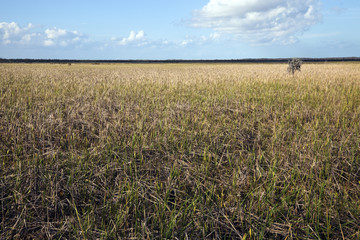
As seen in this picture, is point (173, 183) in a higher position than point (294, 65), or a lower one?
lower

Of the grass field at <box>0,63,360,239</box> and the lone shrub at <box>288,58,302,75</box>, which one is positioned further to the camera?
the lone shrub at <box>288,58,302,75</box>

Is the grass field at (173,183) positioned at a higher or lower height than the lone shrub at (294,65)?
lower

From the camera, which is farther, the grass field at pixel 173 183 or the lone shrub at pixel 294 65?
the lone shrub at pixel 294 65

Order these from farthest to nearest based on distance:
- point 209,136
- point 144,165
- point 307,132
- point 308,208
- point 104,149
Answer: point 307,132 → point 209,136 → point 104,149 → point 144,165 → point 308,208

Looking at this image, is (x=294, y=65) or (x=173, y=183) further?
(x=294, y=65)

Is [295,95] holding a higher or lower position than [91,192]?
higher

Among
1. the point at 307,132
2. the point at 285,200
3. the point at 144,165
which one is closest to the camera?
the point at 285,200

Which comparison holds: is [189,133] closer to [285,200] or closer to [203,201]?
[203,201]

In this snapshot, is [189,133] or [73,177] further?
[189,133]

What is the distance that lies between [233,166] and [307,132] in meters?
1.87

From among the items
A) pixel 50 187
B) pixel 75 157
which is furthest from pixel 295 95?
pixel 50 187

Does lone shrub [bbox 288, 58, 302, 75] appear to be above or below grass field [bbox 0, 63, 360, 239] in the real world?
above

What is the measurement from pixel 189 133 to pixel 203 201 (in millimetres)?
1688

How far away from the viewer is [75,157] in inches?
120
